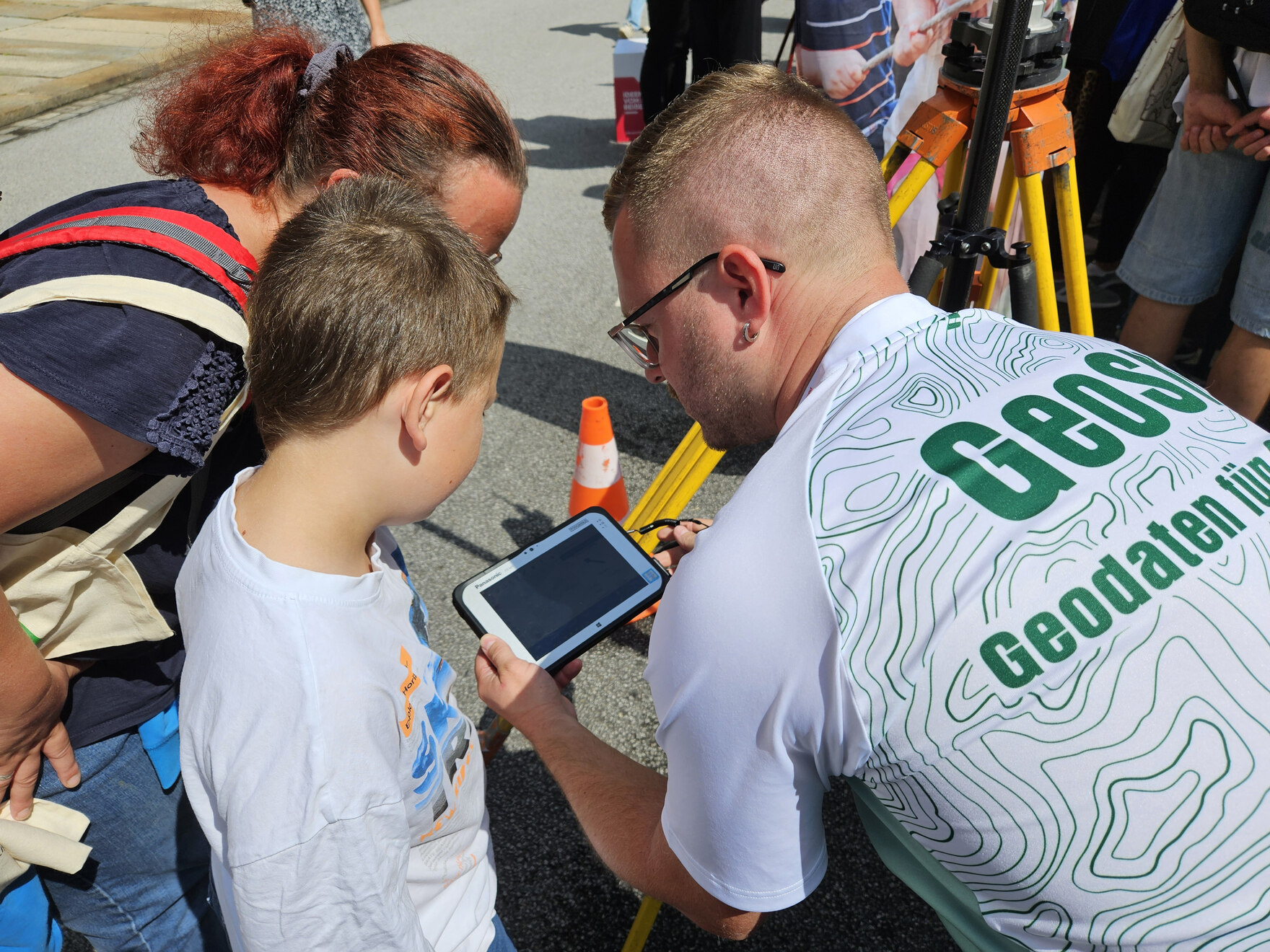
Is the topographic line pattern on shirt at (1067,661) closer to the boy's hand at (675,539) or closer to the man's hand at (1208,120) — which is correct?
the boy's hand at (675,539)

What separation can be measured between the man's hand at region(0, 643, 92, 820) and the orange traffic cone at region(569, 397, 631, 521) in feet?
4.87

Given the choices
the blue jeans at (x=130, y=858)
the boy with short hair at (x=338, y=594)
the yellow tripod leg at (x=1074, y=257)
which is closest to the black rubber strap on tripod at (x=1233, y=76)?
the yellow tripod leg at (x=1074, y=257)

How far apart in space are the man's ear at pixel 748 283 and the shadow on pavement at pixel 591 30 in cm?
786

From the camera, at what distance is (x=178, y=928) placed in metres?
1.51

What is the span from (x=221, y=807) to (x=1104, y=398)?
1.17 meters

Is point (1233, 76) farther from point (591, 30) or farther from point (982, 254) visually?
point (591, 30)

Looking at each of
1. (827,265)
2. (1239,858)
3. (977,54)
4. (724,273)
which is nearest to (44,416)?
(724,273)

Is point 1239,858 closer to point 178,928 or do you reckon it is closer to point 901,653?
point 901,653

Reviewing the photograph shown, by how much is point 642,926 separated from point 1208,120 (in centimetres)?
280

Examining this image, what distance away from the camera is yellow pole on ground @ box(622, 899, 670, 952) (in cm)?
168

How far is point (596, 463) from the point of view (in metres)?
2.63

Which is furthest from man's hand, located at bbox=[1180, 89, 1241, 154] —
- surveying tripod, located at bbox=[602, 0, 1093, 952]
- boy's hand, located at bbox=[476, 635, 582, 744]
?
boy's hand, located at bbox=[476, 635, 582, 744]

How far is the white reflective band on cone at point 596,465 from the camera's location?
103 inches

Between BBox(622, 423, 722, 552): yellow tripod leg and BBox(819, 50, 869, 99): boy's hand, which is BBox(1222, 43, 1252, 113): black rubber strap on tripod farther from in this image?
BBox(622, 423, 722, 552): yellow tripod leg
